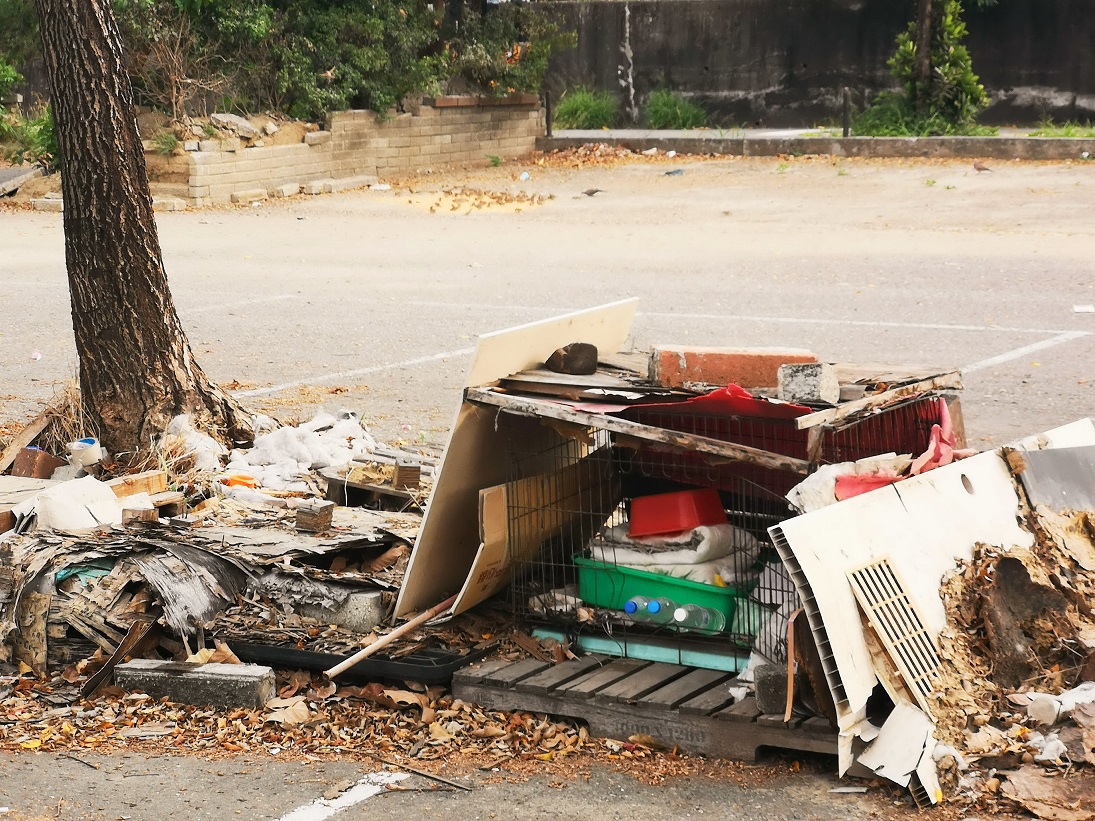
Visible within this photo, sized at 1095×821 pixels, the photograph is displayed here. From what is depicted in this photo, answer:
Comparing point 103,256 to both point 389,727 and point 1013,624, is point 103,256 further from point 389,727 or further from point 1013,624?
point 1013,624

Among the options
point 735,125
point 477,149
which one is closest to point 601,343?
point 477,149

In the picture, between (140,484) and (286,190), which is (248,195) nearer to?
(286,190)

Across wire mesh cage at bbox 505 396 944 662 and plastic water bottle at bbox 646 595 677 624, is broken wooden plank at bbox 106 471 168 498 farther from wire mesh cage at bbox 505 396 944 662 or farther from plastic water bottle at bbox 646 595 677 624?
plastic water bottle at bbox 646 595 677 624

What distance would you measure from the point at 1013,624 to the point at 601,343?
6.81 ft

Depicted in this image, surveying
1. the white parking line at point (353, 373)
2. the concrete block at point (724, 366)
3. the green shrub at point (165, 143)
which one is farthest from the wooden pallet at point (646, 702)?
the green shrub at point (165, 143)

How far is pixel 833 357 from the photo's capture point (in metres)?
9.77

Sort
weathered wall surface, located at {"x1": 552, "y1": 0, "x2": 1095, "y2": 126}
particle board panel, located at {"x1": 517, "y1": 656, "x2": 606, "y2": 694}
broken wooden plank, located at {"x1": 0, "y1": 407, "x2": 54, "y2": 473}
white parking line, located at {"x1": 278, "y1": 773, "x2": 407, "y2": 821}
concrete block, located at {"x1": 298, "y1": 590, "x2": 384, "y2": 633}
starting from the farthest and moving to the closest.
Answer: weathered wall surface, located at {"x1": 552, "y1": 0, "x2": 1095, "y2": 126} < broken wooden plank, located at {"x1": 0, "y1": 407, "x2": 54, "y2": 473} < concrete block, located at {"x1": 298, "y1": 590, "x2": 384, "y2": 633} < particle board panel, located at {"x1": 517, "y1": 656, "x2": 606, "y2": 694} < white parking line, located at {"x1": 278, "y1": 773, "x2": 407, "y2": 821}

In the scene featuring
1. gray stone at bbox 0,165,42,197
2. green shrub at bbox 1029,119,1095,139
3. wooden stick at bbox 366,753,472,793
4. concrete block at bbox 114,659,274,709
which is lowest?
wooden stick at bbox 366,753,472,793

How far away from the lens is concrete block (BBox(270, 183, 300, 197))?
2289 centimetres

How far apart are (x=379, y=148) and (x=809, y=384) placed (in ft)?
71.5

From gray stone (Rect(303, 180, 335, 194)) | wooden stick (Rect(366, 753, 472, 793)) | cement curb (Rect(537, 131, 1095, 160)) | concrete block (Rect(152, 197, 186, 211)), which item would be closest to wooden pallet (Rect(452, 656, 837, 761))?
wooden stick (Rect(366, 753, 472, 793))

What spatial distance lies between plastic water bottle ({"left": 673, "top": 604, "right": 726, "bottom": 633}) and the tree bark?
24000 mm

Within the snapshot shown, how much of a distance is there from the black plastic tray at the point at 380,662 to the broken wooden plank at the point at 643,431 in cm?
86

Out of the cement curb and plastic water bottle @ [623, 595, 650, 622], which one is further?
the cement curb
